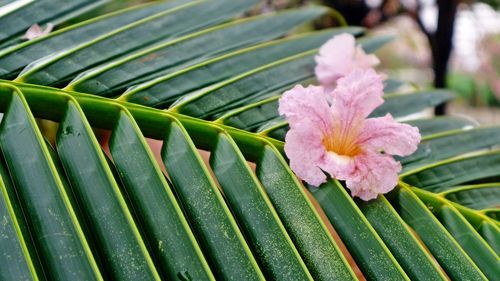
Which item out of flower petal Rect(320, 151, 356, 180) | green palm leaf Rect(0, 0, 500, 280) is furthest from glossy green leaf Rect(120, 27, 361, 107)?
flower petal Rect(320, 151, 356, 180)

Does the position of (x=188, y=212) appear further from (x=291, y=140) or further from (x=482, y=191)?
(x=482, y=191)

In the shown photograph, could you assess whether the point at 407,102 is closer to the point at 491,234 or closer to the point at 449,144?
the point at 449,144

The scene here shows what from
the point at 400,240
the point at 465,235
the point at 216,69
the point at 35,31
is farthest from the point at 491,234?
the point at 35,31

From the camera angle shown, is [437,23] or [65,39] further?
[437,23]

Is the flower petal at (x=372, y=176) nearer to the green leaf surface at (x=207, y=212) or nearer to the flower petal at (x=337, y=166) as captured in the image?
the flower petal at (x=337, y=166)

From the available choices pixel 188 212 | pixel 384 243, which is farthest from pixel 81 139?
pixel 384 243

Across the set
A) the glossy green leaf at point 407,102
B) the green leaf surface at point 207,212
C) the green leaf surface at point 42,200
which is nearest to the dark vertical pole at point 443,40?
the glossy green leaf at point 407,102

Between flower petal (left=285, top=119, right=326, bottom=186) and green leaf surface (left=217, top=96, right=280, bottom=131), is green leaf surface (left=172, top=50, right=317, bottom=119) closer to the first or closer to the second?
green leaf surface (left=217, top=96, right=280, bottom=131)
